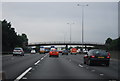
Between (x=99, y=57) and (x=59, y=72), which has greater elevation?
(x=99, y=57)

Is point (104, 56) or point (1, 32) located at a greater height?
point (1, 32)

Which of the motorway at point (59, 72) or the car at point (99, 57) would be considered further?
the car at point (99, 57)

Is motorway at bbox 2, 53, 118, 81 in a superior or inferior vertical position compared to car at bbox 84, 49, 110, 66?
inferior

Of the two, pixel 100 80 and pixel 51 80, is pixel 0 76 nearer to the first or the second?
pixel 51 80

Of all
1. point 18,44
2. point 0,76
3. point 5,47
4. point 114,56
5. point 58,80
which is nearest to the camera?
point 0,76

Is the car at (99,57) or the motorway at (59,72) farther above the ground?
the car at (99,57)

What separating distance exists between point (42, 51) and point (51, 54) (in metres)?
45.0

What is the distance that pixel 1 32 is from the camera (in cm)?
10075

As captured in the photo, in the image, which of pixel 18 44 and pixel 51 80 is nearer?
pixel 51 80

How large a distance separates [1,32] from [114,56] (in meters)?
62.4

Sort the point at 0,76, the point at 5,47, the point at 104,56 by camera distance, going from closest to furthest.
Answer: the point at 0,76 < the point at 104,56 < the point at 5,47

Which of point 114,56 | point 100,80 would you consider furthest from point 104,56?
point 114,56

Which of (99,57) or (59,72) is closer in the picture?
(59,72)

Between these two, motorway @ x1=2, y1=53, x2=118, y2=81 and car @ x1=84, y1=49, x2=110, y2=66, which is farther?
car @ x1=84, y1=49, x2=110, y2=66
